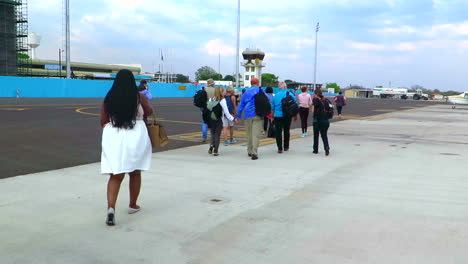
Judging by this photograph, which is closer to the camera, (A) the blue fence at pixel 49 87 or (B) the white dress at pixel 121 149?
(B) the white dress at pixel 121 149

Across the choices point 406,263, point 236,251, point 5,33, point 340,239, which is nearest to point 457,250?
point 406,263

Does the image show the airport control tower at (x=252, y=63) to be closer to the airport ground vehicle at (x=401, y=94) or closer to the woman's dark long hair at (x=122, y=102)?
the airport ground vehicle at (x=401, y=94)

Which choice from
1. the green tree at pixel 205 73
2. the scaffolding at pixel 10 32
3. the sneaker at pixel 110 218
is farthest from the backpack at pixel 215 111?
the green tree at pixel 205 73

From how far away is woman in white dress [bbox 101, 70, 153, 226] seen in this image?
4.68 m

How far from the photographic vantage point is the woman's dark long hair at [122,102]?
15.3 feet

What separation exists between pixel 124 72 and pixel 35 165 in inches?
159

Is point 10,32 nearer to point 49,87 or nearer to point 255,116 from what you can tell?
point 49,87

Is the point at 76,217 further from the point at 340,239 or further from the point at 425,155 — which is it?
the point at 425,155

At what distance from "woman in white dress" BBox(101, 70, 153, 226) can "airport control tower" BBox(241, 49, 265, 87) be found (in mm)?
135833

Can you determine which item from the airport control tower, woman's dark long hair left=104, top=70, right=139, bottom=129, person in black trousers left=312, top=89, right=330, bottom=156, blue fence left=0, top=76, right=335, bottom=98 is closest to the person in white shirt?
person in black trousers left=312, top=89, right=330, bottom=156

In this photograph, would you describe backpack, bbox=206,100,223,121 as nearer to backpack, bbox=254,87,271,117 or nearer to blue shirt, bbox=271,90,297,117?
backpack, bbox=254,87,271,117

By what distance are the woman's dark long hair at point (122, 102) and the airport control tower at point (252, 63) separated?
136 metres

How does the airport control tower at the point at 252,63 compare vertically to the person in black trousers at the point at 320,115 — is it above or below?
above

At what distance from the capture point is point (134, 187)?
5.07 metres
